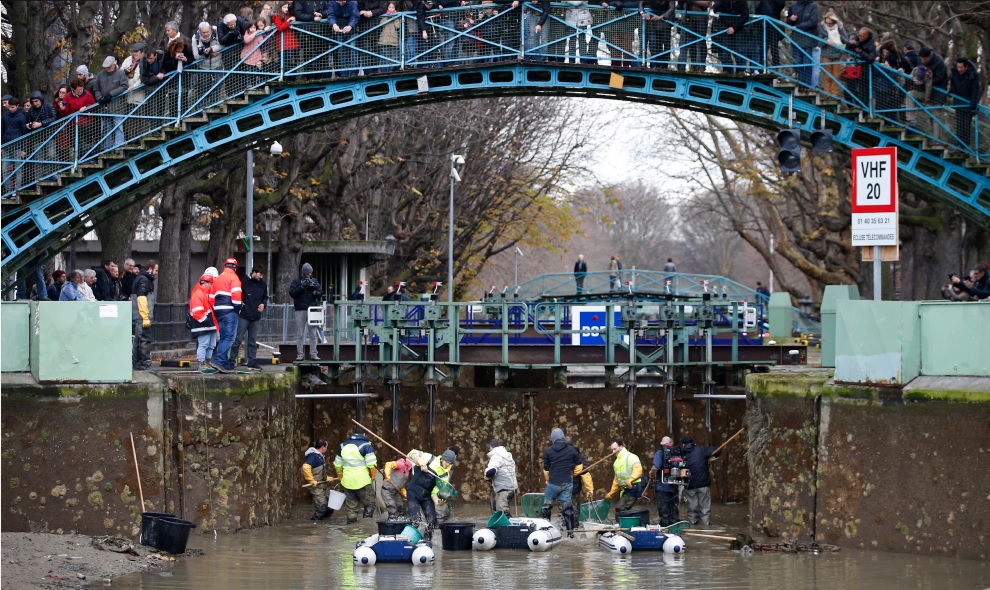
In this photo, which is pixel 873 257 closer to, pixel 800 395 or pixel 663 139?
pixel 800 395

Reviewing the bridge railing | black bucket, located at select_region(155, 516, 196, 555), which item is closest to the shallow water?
black bucket, located at select_region(155, 516, 196, 555)

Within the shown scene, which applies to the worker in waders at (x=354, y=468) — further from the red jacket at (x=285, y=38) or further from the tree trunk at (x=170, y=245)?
the tree trunk at (x=170, y=245)

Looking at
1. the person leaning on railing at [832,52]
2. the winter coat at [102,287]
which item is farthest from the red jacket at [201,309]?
the person leaning on railing at [832,52]

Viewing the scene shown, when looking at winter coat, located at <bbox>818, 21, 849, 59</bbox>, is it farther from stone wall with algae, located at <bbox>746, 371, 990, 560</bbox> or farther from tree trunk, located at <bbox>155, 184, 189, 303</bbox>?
tree trunk, located at <bbox>155, 184, 189, 303</bbox>

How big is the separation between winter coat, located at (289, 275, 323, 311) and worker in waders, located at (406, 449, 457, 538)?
17.7 ft

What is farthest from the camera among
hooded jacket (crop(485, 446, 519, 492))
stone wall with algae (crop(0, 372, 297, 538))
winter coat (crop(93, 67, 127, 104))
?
winter coat (crop(93, 67, 127, 104))

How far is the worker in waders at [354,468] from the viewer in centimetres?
2541

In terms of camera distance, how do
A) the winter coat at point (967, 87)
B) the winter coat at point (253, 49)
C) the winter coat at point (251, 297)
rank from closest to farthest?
the winter coat at point (251, 297)
the winter coat at point (967, 87)
the winter coat at point (253, 49)

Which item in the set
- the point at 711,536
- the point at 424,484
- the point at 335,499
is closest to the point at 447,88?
the point at 335,499

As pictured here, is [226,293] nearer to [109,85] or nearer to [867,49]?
[109,85]

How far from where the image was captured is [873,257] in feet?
65.0

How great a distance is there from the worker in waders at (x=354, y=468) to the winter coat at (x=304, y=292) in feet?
11.7

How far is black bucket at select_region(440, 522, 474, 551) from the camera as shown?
2211 centimetres

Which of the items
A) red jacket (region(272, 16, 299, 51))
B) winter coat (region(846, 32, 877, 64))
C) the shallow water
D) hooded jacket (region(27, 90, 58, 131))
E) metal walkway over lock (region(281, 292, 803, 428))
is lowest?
the shallow water
